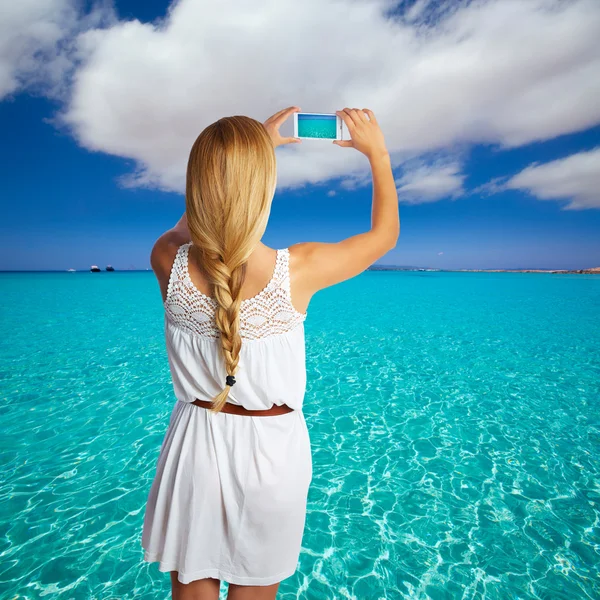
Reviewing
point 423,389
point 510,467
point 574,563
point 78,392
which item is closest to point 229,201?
point 574,563

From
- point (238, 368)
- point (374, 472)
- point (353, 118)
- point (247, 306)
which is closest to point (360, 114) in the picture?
point (353, 118)

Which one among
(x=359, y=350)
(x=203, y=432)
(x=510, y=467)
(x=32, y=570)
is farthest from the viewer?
(x=359, y=350)

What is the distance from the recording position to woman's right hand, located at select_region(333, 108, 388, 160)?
1.25 meters

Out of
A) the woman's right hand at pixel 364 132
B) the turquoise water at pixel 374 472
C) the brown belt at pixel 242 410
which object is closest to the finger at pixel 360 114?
the woman's right hand at pixel 364 132

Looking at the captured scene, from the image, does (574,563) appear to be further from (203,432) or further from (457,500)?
(203,432)

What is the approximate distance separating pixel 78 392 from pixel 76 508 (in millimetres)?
3087

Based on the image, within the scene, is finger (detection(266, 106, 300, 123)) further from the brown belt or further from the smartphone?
the brown belt

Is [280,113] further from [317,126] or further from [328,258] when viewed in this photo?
[328,258]

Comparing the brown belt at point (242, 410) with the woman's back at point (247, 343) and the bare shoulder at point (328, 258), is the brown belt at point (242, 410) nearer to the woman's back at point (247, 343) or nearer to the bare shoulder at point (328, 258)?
the woman's back at point (247, 343)

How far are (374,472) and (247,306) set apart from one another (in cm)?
359

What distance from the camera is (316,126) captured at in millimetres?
1343

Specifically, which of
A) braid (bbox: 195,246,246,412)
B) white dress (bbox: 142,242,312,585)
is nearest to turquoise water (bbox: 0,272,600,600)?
white dress (bbox: 142,242,312,585)

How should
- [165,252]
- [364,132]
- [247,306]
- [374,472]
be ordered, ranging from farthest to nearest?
[374,472] → [364,132] → [165,252] → [247,306]

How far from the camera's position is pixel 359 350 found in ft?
27.6
